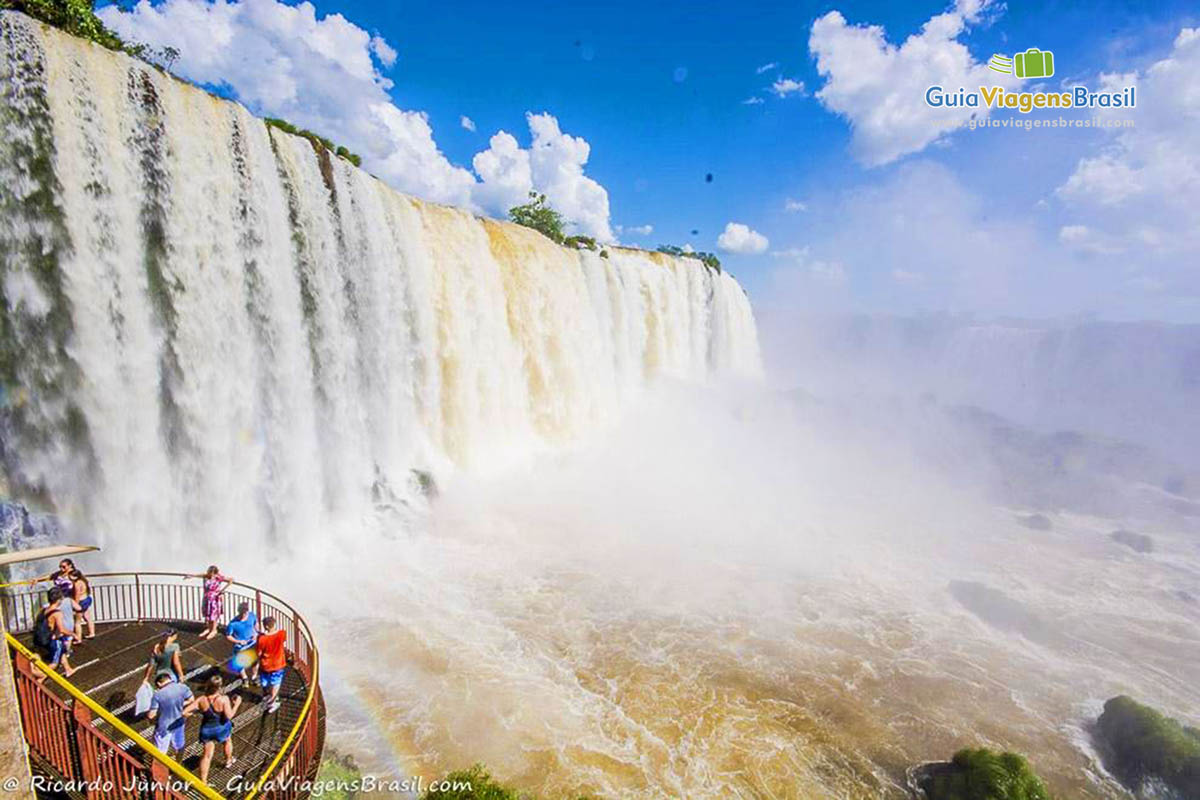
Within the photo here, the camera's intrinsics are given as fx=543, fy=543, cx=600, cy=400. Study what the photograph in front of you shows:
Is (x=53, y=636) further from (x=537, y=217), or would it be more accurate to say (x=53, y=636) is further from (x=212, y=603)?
(x=537, y=217)

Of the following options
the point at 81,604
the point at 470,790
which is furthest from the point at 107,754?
the point at 470,790

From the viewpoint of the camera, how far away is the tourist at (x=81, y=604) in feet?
22.9

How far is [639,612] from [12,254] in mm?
14264

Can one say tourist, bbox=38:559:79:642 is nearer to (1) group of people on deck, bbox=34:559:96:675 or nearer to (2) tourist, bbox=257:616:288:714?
(1) group of people on deck, bbox=34:559:96:675

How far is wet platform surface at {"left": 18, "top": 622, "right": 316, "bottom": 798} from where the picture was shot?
549 centimetres

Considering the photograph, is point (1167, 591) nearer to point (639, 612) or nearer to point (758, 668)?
point (758, 668)

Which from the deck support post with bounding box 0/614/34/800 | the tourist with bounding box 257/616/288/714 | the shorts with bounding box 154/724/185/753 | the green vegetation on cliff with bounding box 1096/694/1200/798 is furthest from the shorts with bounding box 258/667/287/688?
the green vegetation on cliff with bounding box 1096/694/1200/798

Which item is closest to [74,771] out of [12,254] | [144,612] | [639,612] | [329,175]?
[144,612]

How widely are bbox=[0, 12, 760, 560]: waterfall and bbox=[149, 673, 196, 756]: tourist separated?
7.97m

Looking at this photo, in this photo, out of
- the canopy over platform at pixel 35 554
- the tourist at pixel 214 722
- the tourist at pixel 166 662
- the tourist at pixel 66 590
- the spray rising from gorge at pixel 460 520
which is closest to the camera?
the canopy over platform at pixel 35 554

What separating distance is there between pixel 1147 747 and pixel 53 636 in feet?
54.6

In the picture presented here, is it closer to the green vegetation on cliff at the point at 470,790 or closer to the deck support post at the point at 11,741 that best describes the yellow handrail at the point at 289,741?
the deck support post at the point at 11,741

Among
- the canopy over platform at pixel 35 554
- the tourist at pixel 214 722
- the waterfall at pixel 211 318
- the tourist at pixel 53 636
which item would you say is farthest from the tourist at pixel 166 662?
the waterfall at pixel 211 318

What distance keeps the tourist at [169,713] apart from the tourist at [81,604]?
9.46ft
